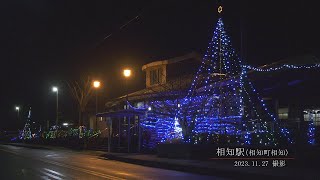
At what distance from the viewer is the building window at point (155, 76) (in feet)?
135

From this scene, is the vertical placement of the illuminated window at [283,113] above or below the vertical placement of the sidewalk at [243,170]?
above

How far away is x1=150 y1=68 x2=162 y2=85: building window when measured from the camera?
41081 mm

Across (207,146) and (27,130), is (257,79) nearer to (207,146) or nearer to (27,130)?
(207,146)

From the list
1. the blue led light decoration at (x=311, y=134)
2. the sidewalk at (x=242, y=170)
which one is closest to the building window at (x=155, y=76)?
the sidewalk at (x=242, y=170)

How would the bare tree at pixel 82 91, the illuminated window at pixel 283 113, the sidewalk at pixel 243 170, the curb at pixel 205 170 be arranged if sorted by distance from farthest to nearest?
1. the bare tree at pixel 82 91
2. the illuminated window at pixel 283 113
3. the curb at pixel 205 170
4. the sidewalk at pixel 243 170

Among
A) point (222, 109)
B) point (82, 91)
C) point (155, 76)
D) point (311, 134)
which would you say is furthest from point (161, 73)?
point (311, 134)

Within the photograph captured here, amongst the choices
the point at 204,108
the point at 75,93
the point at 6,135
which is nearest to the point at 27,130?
the point at 6,135

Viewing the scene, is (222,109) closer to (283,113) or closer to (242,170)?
(283,113)

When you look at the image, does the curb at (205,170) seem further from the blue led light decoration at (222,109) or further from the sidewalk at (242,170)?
the blue led light decoration at (222,109)

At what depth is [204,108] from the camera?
2764cm

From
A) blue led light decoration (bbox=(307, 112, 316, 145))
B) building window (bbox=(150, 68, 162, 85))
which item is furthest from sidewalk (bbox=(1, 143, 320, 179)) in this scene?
building window (bbox=(150, 68, 162, 85))

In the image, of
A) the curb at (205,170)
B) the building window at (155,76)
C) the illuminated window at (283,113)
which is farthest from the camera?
the building window at (155,76)

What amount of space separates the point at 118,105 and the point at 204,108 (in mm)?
19947

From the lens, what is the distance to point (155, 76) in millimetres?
42031
